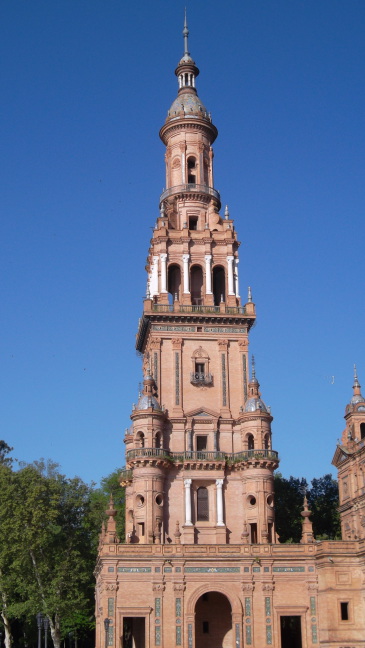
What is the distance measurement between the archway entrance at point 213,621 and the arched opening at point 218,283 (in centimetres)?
2404

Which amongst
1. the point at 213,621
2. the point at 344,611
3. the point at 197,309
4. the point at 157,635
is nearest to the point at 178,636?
the point at 157,635

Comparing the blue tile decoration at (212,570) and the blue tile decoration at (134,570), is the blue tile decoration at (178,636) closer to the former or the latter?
the blue tile decoration at (212,570)

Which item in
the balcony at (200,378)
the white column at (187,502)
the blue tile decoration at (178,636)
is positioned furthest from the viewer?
the balcony at (200,378)

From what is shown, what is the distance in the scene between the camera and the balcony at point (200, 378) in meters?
63.5

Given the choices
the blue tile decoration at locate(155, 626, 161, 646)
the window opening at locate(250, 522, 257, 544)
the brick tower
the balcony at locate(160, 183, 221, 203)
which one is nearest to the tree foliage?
the brick tower

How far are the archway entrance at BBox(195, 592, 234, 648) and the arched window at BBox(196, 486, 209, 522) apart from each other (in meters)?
5.41

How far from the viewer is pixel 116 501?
274 ft

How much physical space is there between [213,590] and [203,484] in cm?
864

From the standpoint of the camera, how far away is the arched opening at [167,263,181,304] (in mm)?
68625

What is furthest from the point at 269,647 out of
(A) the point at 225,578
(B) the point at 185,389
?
(B) the point at 185,389

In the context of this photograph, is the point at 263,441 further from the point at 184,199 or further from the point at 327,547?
the point at 184,199

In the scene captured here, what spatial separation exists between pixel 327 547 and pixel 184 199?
1267 inches

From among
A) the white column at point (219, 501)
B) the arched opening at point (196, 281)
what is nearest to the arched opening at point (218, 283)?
the arched opening at point (196, 281)

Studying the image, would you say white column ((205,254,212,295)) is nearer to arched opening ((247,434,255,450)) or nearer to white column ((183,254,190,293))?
white column ((183,254,190,293))
